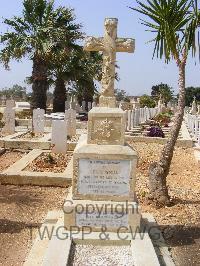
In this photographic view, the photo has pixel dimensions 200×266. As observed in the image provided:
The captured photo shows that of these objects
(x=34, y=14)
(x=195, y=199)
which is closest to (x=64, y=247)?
(x=195, y=199)

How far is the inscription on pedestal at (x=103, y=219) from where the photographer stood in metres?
4.75

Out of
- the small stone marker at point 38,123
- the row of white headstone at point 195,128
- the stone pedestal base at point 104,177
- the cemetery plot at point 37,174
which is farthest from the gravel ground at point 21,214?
the row of white headstone at point 195,128

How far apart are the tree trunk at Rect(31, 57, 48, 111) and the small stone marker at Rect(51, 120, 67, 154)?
11278 millimetres

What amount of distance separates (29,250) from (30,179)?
3259 millimetres

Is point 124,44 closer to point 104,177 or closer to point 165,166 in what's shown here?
point 104,177

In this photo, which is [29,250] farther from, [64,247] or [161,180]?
[161,180]

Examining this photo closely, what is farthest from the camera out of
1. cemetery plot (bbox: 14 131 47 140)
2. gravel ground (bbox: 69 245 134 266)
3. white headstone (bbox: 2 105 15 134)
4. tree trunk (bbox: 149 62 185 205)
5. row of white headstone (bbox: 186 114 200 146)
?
row of white headstone (bbox: 186 114 200 146)

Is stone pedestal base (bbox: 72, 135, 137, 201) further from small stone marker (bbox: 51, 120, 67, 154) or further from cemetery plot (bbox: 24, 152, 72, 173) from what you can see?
small stone marker (bbox: 51, 120, 67, 154)

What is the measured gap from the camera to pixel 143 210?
6.09 meters

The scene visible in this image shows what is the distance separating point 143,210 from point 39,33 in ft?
51.3

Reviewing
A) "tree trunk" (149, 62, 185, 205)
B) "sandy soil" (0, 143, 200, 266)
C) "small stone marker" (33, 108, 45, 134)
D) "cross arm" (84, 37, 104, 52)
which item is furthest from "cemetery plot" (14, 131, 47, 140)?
"cross arm" (84, 37, 104, 52)

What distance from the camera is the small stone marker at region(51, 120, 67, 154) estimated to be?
1106 cm

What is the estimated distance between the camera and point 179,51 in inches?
251

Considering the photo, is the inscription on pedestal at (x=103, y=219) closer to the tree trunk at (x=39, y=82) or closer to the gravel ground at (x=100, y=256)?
the gravel ground at (x=100, y=256)
